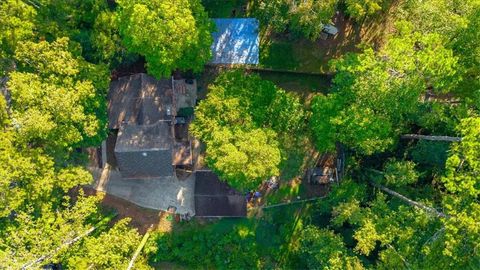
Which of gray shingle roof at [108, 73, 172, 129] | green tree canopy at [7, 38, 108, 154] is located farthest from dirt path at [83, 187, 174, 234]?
green tree canopy at [7, 38, 108, 154]

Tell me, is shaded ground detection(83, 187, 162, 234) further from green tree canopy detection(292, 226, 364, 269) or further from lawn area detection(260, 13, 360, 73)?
lawn area detection(260, 13, 360, 73)

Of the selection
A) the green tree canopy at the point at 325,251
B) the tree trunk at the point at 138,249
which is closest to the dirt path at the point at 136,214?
the tree trunk at the point at 138,249

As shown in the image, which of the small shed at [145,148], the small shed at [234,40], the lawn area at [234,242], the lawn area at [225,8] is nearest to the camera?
the small shed at [145,148]

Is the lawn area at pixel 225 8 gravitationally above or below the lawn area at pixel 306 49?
above

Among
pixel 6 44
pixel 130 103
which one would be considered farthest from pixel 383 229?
pixel 6 44

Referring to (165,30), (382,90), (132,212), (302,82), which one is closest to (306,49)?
(302,82)

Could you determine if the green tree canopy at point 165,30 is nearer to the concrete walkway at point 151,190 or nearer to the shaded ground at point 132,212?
the concrete walkway at point 151,190

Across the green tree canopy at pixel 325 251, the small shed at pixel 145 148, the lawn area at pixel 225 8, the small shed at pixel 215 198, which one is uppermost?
the lawn area at pixel 225 8
